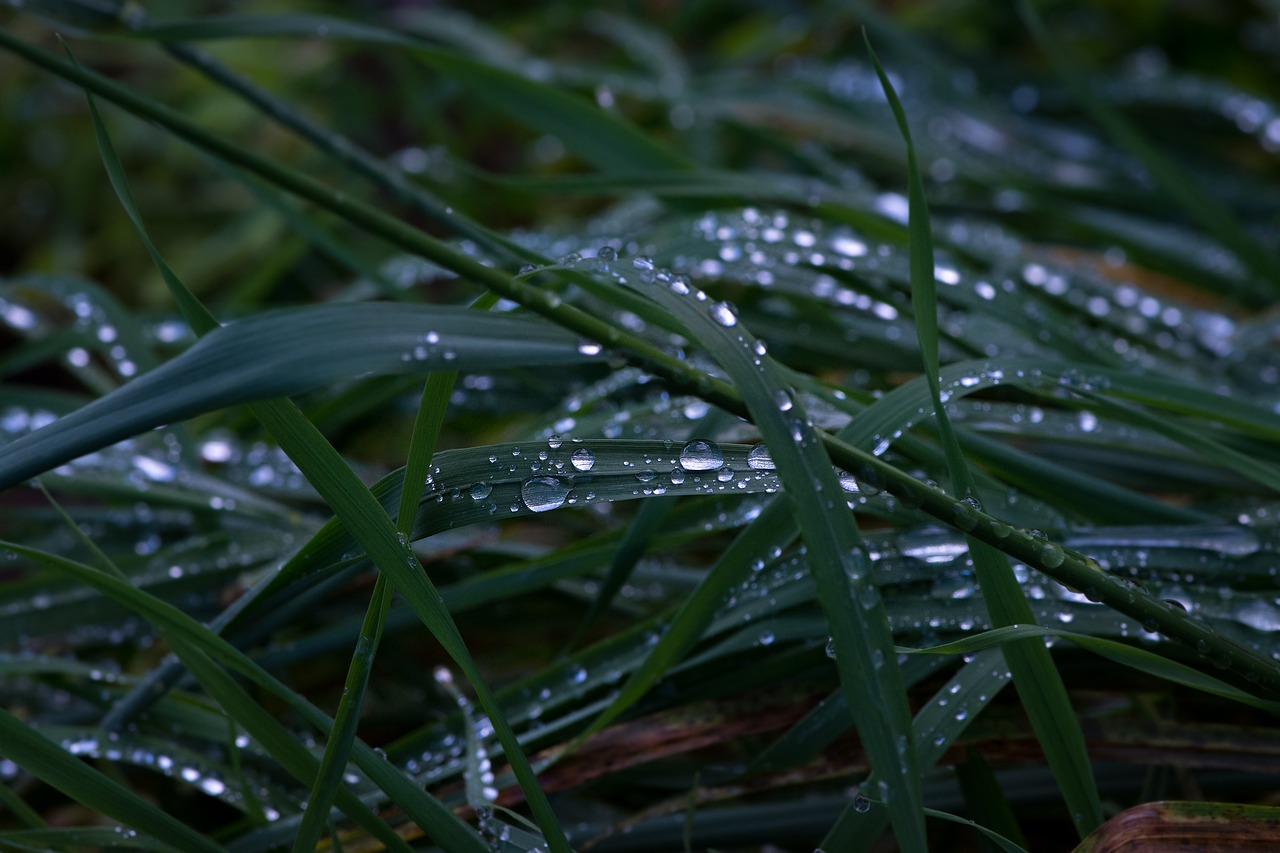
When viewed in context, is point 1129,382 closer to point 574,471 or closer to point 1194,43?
point 574,471

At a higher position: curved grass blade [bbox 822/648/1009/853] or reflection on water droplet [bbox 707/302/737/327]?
reflection on water droplet [bbox 707/302/737/327]

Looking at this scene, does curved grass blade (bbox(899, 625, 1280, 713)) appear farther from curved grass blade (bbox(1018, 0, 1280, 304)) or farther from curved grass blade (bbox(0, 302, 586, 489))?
curved grass blade (bbox(1018, 0, 1280, 304))

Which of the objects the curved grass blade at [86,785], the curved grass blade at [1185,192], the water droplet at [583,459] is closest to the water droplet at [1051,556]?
the water droplet at [583,459]

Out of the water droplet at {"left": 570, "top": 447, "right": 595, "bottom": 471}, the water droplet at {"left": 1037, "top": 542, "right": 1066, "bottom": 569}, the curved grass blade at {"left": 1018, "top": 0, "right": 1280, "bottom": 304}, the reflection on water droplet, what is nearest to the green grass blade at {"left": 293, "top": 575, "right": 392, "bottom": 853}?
the water droplet at {"left": 570, "top": 447, "right": 595, "bottom": 471}

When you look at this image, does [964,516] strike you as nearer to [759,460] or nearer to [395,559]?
[759,460]

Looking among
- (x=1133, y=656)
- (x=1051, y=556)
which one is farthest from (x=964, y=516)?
(x=1133, y=656)

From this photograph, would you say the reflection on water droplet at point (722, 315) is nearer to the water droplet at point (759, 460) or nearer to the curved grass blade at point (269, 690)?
the water droplet at point (759, 460)

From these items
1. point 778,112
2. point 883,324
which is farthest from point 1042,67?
point 883,324
